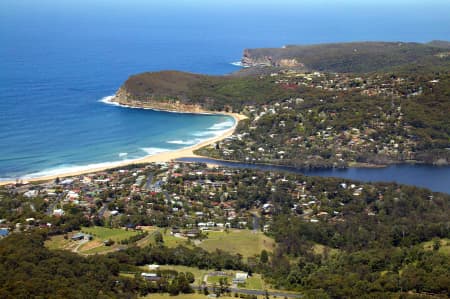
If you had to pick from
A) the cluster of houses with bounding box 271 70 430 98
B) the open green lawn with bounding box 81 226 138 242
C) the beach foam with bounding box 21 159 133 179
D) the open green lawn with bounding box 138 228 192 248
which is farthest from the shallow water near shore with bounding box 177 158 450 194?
the open green lawn with bounding box 138 228 192 248

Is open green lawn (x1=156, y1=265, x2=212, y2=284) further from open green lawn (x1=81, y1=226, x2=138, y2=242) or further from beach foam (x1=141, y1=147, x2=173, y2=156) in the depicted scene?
beach foam (x1=141, y1=147, x2=173, y2=156)

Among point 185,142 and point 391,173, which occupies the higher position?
point 185,142

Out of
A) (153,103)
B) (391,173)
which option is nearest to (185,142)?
(153,103)

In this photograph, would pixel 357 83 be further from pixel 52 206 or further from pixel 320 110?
pixel 52 206

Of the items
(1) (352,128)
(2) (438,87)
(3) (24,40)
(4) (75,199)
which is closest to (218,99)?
(1) (352,128)

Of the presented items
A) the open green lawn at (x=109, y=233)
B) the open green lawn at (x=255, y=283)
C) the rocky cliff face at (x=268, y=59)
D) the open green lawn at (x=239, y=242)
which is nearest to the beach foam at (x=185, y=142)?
the open green lawn at (x=109, y=233)

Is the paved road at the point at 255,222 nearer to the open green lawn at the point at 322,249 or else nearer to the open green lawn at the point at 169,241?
the open green lawn at the point at 322,249
